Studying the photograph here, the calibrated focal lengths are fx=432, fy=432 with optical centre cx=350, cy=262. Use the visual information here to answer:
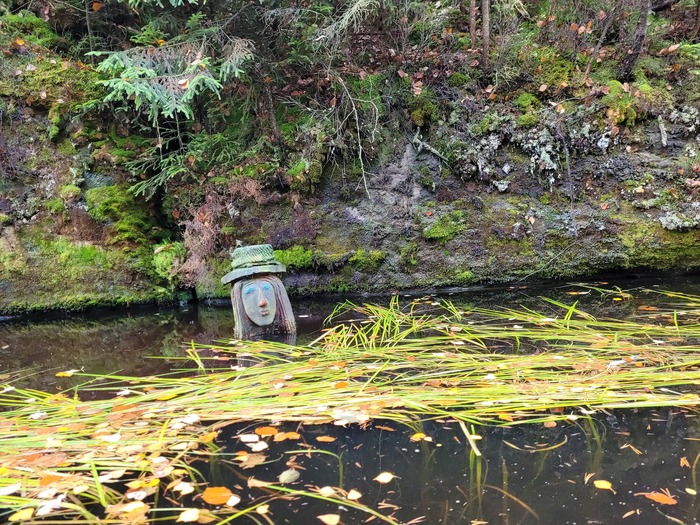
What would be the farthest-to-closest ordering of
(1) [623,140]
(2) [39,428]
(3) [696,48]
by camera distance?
(3) [696,48]
(1) [623,140]
(2) [39,428]

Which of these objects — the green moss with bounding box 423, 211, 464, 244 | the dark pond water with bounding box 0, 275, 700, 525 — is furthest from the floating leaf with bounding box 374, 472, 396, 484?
the green moss with bounding box 423, 211, 464, 244

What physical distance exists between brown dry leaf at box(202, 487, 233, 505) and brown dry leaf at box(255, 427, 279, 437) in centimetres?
43

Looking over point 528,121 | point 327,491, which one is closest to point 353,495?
point 327,491

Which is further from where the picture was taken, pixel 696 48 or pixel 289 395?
pixel 696 48

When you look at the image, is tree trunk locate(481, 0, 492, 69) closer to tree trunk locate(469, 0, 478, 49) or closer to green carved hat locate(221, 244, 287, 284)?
tree trunk locate(469, 0, 478, 49)

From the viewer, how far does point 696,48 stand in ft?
18.2

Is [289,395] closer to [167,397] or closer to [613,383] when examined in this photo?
[167,397]

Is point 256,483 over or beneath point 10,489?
beneath

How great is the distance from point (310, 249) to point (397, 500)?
3682mm

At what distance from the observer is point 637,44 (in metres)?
5.28

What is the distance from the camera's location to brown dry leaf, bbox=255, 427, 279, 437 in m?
2.30

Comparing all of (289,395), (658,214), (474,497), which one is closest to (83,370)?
(289,395)

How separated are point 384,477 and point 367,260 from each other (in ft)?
11.1

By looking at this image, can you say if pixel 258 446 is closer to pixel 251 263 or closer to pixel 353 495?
pixel 353 495
